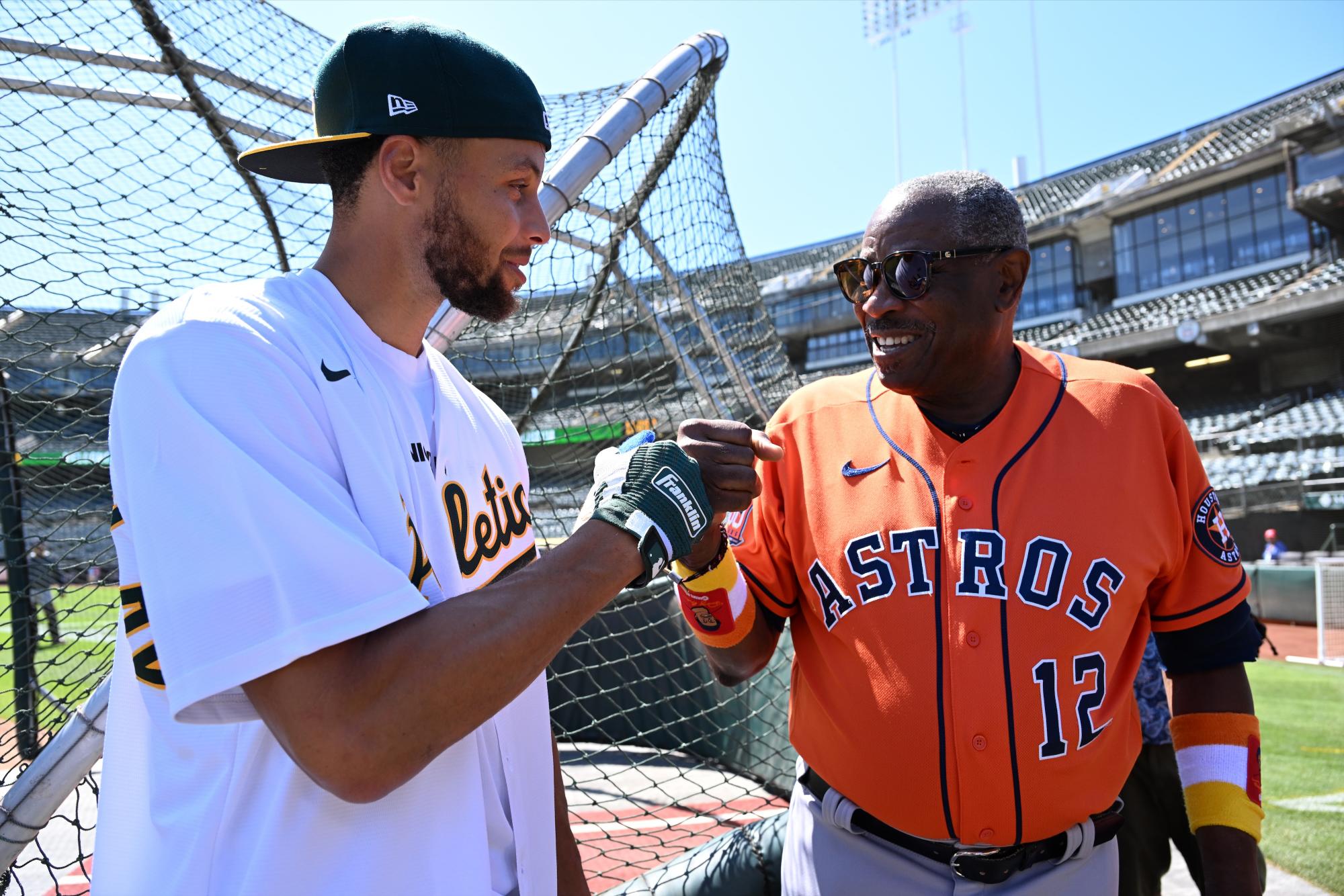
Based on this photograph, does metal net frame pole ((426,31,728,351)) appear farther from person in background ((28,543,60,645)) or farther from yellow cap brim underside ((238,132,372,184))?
person in background ((28,543,60,645))

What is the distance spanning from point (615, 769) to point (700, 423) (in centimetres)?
464

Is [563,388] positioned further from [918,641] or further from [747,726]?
[918,641]

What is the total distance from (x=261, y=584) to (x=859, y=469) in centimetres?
132

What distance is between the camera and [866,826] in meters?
1.78

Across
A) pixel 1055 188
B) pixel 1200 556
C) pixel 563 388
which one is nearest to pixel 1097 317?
pixel 1055 188

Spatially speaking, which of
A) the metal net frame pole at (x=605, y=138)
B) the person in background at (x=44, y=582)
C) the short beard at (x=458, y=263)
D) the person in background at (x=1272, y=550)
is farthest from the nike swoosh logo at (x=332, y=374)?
the person in background at (x=1272, y=550)

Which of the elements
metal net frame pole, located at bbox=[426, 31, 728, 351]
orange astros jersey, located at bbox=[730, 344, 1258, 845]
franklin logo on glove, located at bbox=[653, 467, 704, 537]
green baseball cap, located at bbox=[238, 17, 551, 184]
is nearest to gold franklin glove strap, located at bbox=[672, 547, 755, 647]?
orange astros jersey, located at bbox=[730, 344, 1258, 845]

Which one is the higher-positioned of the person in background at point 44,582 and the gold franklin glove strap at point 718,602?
the gold franklin glove strap at point 718,602

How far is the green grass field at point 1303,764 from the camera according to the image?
13.2 ft

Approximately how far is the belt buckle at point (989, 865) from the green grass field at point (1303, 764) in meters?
2.97

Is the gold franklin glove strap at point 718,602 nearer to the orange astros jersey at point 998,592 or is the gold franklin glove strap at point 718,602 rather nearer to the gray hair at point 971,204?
the orange astros jersey at point 998,592

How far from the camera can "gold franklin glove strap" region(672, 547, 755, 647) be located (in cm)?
184

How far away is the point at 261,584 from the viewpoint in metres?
0.93

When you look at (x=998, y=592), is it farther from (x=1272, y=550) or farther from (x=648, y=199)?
(x=1272, y=550)
